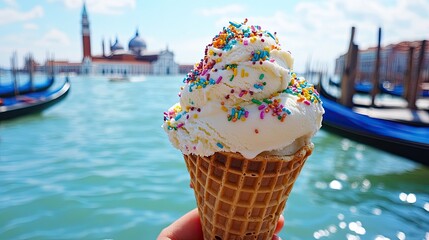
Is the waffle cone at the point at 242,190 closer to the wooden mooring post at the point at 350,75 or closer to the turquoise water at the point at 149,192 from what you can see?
the turquoise water at the point at 149,192

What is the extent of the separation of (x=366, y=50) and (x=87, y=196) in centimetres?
4899

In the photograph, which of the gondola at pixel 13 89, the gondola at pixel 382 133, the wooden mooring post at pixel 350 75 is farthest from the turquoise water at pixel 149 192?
the gondola at pixel 13 89

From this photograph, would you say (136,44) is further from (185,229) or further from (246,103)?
(246,103)

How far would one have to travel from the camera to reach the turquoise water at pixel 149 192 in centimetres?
320

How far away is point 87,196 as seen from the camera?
152 inches

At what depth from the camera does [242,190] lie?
4.41ft

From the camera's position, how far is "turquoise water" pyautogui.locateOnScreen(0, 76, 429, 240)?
3.20m

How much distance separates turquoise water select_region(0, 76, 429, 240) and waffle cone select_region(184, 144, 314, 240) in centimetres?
181

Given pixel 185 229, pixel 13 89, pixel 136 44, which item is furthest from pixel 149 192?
pixel 136 44

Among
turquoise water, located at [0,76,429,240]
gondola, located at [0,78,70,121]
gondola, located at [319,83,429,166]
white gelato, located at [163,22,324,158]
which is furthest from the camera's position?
gondola, located at [0,78,70,121]

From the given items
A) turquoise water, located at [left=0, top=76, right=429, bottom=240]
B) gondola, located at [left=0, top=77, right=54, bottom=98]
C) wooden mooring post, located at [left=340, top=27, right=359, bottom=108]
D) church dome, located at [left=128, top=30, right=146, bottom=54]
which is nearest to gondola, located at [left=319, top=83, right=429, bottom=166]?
turquoise water, located at [left=0, top=76, right=429, bottom=240]

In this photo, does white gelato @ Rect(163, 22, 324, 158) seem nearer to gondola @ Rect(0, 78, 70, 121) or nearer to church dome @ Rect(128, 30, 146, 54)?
gondola @ Rect(0, 78, 70, 121)

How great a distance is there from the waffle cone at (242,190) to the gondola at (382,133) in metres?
4.98

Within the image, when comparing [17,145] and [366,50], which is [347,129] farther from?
[366,50]
